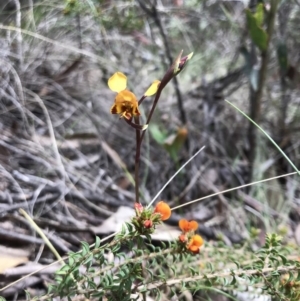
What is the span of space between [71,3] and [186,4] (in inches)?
23.4

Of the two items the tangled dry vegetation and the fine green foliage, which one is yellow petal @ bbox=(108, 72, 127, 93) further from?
the tangled dry vegetation

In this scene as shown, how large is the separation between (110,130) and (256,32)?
537mm

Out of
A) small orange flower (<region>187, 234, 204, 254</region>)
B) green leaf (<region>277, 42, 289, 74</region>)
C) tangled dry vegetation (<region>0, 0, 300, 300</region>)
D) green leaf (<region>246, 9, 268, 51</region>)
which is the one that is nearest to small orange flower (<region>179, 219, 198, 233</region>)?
small orange flower (<region>187, 234, 204, 254</region>)

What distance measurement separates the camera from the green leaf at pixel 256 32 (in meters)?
1.04

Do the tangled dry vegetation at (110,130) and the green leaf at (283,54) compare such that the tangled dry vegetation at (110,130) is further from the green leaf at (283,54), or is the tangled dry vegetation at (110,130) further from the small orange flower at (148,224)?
the small orange flower at (148,224)

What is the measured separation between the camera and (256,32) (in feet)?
3.50

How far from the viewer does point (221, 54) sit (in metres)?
1.74

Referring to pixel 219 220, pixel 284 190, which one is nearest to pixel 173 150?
pixel 219 220

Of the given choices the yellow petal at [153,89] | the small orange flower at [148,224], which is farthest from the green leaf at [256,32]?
the small orange flower at [148,224]

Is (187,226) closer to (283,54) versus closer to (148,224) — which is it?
(148,224)

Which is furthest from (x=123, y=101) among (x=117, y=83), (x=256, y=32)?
(x=256, y=32)

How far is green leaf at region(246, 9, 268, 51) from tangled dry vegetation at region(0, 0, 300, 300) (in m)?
0.14

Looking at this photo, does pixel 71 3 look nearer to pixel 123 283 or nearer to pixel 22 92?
pixel 22 92

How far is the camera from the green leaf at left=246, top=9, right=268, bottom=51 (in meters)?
1.04
